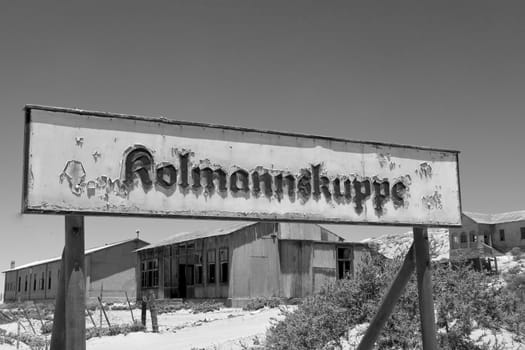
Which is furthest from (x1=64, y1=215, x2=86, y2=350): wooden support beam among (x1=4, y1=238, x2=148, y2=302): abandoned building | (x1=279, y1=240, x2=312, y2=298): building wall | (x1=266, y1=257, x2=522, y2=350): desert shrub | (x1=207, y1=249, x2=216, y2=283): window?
(x1=4, y1=238, x2=148, y2=302): abandoned building

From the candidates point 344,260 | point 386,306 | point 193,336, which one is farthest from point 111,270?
point 386,306

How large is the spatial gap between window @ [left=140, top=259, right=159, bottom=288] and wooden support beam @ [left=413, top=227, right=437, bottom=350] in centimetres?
3051

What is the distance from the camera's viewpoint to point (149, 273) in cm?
3759

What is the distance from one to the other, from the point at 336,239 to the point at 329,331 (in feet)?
71.0

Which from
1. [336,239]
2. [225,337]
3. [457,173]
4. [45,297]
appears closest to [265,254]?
[336,239]

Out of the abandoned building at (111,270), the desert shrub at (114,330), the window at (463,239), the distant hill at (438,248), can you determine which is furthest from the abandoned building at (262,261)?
the window at (463,239)

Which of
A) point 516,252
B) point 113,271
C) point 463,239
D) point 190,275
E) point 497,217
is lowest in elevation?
point 190,275

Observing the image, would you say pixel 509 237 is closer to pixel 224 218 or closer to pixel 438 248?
pixel 438 248

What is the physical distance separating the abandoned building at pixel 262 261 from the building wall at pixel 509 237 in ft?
91.3

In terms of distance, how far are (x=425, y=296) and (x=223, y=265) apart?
22.4 metres

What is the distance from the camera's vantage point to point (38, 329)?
22.1 metres

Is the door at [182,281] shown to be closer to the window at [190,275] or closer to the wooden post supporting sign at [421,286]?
the window at [190,275]

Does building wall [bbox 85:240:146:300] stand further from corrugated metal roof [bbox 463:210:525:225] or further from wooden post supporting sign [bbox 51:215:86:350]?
wooden post supporting sign [bbox 51:215:86:350]

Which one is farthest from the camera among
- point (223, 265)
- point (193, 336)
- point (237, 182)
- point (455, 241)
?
point (455, 241)
